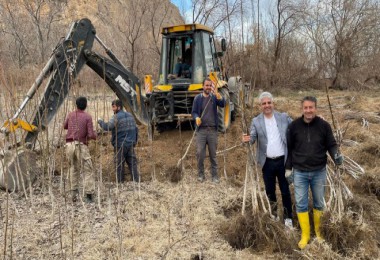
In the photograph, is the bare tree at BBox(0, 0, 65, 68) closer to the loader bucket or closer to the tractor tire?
the loader bucket

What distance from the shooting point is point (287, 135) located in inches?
142

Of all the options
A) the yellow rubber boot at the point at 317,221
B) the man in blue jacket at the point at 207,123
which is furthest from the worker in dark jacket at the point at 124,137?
the yellow rubber boot at the point at 317,221

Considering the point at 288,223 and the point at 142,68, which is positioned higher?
the point at 142,68

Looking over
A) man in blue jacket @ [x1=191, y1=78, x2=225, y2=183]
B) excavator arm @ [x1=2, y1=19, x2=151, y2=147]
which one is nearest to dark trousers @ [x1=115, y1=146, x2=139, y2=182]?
man in blue jacket @ [x1=191, y1=78, x2=225, y2=183]

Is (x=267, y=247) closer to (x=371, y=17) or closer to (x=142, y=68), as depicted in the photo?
(x=142, y=68)

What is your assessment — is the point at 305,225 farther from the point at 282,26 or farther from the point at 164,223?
the point at 282,26

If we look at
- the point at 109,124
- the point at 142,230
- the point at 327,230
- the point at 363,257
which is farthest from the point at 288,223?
the point at 109,124

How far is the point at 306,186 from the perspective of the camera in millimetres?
3602

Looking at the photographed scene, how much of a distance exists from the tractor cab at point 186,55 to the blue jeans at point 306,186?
4.00 metres

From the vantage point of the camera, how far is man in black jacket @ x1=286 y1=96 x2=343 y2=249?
3445 mm

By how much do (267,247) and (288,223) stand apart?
1.34 ft

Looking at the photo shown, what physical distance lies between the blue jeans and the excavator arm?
2.37 metres

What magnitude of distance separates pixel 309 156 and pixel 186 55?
4693 mm

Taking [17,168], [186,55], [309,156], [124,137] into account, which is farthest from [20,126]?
[186,55]
